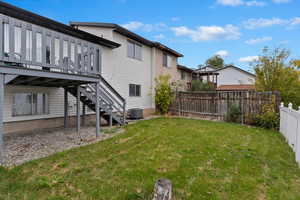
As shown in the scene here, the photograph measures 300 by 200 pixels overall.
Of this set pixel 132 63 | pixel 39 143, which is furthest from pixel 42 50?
pixel 132 63

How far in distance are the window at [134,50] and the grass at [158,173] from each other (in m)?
8.50

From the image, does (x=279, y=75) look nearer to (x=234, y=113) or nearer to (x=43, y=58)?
(x=234, y=113)

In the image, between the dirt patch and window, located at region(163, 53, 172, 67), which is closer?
the dirt patch

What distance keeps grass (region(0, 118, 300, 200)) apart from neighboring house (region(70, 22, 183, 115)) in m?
6.77

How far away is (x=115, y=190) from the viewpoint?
3.19 metres

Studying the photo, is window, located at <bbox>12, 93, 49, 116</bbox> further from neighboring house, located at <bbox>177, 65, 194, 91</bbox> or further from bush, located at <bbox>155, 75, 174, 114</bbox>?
neighboring house, located at <bbox>177, 65, 194, 91</bbox>

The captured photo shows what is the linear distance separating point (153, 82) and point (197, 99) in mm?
3988

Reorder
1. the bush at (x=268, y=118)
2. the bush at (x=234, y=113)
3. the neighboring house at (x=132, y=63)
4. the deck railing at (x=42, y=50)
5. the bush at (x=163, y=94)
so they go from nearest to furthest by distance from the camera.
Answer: the deck railing at (x=42, y=50) → the bush at (x=268, y=118) → the bush at (x=234, y=113) → the neighboring house at (x=132, y=63) → the bush at (x=163, y=94)

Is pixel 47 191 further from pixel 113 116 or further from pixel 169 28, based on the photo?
pixel 169 28

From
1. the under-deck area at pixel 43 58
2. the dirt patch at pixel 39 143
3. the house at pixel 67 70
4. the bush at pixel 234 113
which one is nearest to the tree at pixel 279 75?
the bush at pixel 234 113

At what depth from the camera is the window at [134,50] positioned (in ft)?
42.2

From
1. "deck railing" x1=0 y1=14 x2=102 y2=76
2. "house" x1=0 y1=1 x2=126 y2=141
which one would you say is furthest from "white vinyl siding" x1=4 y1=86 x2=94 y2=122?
"deck railing" x1=0 y1=14 x2=102 y2=76

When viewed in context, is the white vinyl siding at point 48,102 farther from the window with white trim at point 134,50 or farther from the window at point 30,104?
the window with white trim at point 134,50

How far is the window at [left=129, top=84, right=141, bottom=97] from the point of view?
13.2 meters
